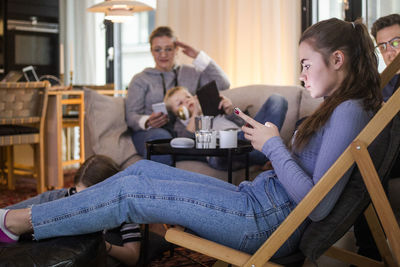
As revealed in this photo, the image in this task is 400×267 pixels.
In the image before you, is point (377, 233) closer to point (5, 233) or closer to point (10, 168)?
point (5, 233)

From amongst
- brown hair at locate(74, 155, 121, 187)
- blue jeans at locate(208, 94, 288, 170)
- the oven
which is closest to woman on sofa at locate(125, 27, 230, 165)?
blue jeans at locate(208, 94, 288, 170)

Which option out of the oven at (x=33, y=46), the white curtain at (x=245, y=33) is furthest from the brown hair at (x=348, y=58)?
the oven at (x=33, y=46)

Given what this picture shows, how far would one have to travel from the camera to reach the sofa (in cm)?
297

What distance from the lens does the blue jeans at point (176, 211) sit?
1.31 metres

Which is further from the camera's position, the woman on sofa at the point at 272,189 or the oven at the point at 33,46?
the oven at the point at 33,46

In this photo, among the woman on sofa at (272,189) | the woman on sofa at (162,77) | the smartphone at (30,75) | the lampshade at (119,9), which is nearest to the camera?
the woman on sofa at (272,189)

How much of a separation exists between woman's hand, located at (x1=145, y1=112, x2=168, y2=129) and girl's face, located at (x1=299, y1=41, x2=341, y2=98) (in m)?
1.64

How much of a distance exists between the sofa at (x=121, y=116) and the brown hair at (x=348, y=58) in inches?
61.3

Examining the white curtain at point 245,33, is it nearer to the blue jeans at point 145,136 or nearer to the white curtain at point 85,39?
the blue jeans at point 145,136

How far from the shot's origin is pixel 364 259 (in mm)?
1574

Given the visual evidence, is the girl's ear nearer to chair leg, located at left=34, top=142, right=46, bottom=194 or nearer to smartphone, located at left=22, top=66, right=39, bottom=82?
chair leg, located at left=34, top=142, right=46, bottom=194

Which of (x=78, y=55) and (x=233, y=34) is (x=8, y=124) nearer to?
(x=233, y=34)

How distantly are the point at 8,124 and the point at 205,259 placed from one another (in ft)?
6.81

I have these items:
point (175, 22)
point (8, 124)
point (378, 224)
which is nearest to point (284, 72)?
point (175, 22)
